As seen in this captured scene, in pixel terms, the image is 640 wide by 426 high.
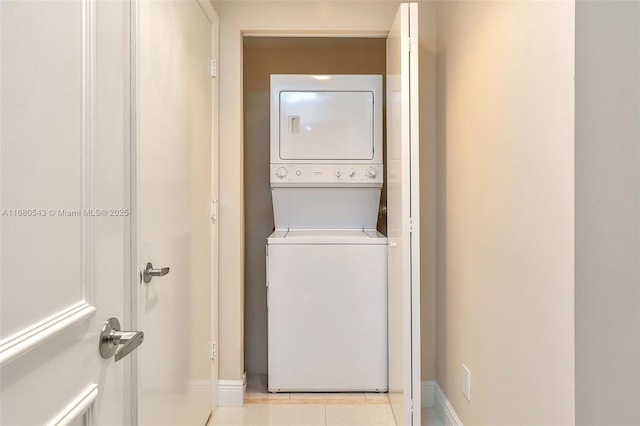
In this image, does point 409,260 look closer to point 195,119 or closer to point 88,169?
point 195,119

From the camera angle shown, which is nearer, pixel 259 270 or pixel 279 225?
pixel 279 225

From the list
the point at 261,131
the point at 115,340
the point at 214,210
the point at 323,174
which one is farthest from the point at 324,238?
the point at 115,340

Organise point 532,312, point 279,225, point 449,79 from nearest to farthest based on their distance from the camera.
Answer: point 532,312 → point 449,79 → point 279,225

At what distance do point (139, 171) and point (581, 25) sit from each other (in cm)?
118

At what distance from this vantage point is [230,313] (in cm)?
233

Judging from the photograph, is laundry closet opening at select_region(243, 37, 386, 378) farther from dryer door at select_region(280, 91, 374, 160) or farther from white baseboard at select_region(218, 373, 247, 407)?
white baseboard at select_region(218, 373, 247, 407)

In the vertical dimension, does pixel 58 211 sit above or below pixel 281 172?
below

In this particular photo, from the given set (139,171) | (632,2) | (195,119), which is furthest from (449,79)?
(139,171)

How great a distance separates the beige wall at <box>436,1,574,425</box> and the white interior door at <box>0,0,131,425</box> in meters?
1.05

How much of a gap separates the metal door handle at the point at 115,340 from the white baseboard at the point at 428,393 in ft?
6.07

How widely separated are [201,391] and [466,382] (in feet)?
3.96

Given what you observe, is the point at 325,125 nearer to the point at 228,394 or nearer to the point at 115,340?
the point at 228,394

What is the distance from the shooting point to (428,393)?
2.32m

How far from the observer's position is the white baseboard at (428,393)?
231 centimetres
